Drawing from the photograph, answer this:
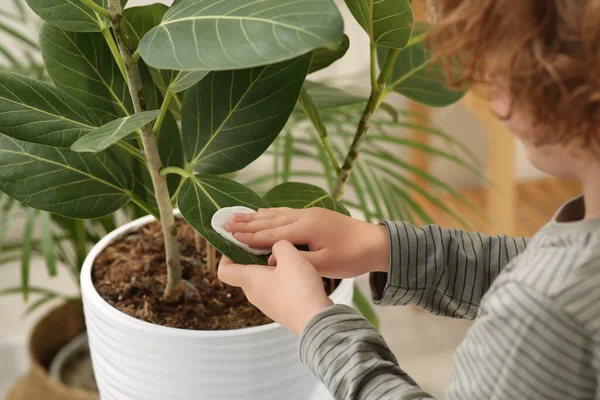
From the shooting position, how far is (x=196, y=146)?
729 mm

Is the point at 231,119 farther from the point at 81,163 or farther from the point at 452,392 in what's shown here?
the point at 452,392

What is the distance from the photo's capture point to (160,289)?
785 mm

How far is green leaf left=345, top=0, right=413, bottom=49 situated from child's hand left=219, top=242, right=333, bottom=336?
224mm

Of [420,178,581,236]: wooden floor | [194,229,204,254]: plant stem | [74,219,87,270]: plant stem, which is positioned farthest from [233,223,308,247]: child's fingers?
[420,178,581,236]: wooden floor

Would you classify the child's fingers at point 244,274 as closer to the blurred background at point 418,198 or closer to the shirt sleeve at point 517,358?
the shirt sleeve at point 517,358

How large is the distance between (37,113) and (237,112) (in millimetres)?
188

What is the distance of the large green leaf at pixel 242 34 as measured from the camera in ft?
1.56

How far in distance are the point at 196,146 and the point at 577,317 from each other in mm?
416

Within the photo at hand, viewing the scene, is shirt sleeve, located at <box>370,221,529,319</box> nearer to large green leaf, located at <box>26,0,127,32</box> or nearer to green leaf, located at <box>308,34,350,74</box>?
green leaf, located at <box>308,34,350,74</box>

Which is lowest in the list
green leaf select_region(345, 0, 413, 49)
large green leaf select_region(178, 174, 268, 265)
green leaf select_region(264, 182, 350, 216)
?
green leaf select_region(264, 182, 350, 216)

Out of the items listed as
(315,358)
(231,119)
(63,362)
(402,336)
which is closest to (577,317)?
(315,358)

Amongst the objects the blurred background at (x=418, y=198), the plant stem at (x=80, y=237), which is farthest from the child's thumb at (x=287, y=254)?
the blurred background at (x=418, y=198)

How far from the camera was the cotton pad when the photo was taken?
2.08 feet

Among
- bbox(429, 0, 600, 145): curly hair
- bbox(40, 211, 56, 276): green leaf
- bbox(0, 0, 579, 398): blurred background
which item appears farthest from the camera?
bbox(0, 0, 579, 398): blurred background
